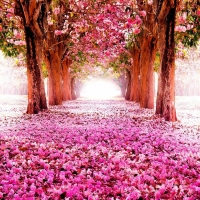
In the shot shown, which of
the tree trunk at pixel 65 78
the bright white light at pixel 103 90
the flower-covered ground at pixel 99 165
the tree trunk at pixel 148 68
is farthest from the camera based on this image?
the bright white light at pixel 103 90

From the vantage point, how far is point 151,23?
77.4ft

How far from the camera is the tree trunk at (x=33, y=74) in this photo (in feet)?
62.8

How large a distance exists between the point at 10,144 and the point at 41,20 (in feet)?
42.6

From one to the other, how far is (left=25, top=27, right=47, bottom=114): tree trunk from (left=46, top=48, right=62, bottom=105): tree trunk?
9784 millimetres

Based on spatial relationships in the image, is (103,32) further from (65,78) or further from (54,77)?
(65,78)

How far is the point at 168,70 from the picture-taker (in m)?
16.1

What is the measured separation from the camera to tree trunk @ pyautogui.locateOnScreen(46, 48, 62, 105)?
2961cm

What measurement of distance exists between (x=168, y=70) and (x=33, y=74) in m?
8.35

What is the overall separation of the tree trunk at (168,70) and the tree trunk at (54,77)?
50.5 ft

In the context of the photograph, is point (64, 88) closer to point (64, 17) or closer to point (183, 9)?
point (64, 17)

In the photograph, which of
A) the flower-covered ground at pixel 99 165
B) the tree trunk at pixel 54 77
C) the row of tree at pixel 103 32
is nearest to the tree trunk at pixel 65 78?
the row of tree at pixel 103 32

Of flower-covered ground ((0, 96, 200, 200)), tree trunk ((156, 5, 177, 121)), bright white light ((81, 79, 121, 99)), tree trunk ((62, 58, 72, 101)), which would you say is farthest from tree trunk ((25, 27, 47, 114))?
bright white light ((81, 79, 121, 99))

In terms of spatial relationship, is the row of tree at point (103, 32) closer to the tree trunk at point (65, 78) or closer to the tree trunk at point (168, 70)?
the tree trunk at point (168, 70)

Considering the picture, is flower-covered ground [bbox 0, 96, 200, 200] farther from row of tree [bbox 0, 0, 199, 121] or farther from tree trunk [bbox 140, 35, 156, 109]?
tree trunk [bbox 140, 35, 156, 109]
